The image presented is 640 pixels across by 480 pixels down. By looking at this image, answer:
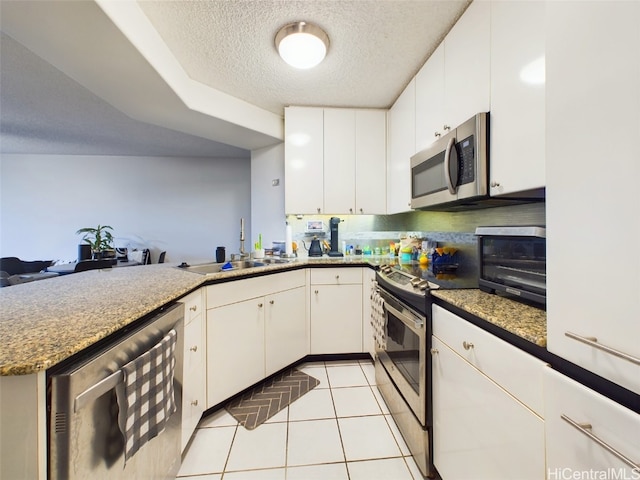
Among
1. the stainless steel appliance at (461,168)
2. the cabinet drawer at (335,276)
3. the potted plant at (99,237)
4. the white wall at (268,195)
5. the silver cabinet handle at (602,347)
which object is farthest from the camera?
the potted plant at (99,237)

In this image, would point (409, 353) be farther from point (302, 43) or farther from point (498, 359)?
point (302, 43)

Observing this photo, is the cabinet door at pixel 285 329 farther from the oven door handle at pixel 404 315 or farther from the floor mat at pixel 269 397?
the oven door handle at pixel 404 315

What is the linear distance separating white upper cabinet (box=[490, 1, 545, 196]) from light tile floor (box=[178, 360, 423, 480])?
146 cm

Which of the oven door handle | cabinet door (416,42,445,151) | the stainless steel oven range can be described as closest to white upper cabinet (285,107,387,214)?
cabinet door (416,42,445,151)

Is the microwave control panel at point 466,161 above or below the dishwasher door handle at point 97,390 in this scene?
above

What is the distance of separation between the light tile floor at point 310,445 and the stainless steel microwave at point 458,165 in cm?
141

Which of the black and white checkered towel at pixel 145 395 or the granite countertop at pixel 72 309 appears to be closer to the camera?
the granite countertop at pixel 72 309

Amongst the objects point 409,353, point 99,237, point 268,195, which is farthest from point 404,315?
point 99,237

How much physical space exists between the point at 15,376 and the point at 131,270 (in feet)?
4.27

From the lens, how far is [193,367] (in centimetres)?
141

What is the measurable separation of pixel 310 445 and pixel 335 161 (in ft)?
7.39

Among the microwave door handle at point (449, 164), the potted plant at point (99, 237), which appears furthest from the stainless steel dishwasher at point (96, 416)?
the potted plant at point (99, 237)

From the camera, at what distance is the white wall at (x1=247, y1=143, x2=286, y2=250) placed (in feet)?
9.43

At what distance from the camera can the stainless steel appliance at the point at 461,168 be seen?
1.22m
